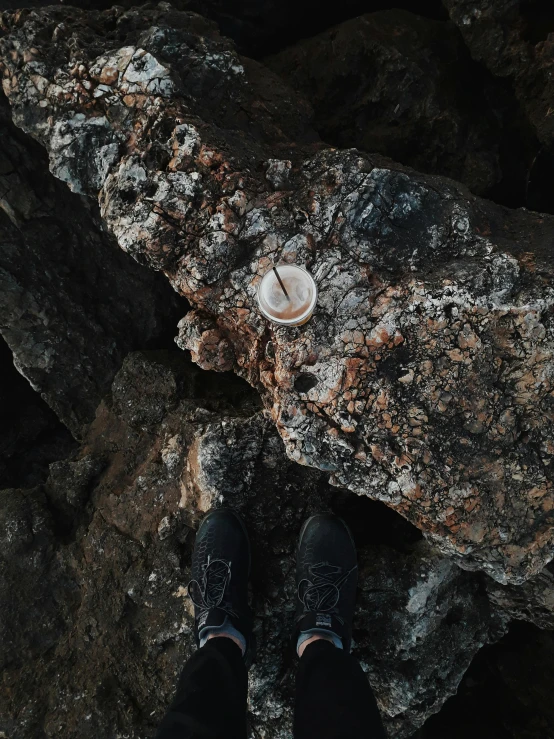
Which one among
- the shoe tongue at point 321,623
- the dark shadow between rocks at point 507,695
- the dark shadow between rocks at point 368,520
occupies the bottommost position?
the dark shadow between rocks at point 507,695

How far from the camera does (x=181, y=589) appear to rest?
91.1 inches

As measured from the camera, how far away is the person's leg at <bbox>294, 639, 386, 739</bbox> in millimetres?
1778

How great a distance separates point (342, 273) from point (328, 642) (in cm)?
151

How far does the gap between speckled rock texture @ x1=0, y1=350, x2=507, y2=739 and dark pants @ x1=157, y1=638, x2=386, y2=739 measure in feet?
0.82

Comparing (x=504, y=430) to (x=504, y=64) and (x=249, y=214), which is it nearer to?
(x=249, y=214)

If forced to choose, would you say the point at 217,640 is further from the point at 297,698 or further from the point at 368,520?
Result: the point at 368,520

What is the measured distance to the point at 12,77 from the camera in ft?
7.02

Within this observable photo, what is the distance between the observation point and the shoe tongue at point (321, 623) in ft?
6.71

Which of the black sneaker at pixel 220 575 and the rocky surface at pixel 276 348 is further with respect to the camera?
the black sneaker at pixel 220 575

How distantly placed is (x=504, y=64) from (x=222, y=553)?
2.71 meters

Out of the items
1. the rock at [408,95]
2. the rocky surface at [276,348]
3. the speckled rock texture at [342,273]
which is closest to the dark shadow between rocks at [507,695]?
the rocky surface at [276,348]

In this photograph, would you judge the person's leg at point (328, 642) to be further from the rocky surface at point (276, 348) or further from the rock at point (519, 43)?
the rock at point (519, 43)

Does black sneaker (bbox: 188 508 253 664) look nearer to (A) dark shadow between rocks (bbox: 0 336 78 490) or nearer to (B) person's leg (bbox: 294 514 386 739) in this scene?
(B) person's leg (bbox: 294 514 386 739)

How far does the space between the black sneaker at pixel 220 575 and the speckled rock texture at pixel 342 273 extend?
64 centimetres
